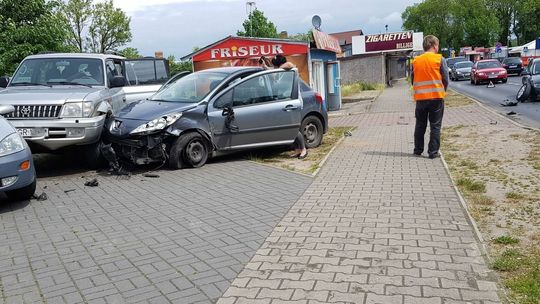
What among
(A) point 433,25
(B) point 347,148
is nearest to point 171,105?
(B) point 347,148

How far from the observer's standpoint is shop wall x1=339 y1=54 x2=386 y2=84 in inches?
1638

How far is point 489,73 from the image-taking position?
1310 inches

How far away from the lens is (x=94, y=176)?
27.5 feet

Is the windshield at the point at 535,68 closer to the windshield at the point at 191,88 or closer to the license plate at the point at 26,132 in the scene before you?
the windshield at the point at 191,88

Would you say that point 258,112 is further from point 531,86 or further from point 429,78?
point 531,86

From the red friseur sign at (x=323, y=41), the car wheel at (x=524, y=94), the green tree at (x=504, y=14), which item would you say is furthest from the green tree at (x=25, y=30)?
the green tree at (x=504, y=14)

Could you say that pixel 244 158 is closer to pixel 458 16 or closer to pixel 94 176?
pixel 94 176

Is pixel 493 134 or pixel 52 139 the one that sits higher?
pixel 52 139

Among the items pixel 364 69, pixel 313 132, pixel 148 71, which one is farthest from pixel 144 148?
pixel 364 69

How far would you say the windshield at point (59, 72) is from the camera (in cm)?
929

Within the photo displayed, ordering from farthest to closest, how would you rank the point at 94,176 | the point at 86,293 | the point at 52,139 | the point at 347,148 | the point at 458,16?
1. the point at 458,16
2. the point at 347,148
3. the point at 94,176
4. the point at 52,139
5. the point at 86,293

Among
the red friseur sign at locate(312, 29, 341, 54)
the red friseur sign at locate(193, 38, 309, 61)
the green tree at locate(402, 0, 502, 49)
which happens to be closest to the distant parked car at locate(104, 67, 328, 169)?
the red friseur sign at locate(193, 38, 309, 61)

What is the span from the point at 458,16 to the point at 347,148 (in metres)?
106

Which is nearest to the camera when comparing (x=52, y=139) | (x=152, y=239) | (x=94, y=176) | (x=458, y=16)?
(x=152, y=239)
